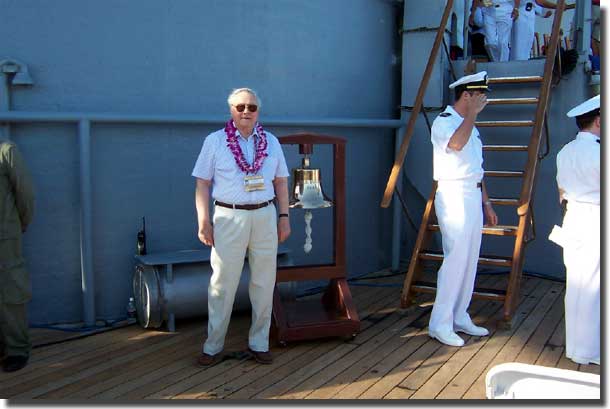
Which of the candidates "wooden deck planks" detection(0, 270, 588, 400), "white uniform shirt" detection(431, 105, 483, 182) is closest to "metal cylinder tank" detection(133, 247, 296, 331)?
"wooden deck planks" detection(0, 270, 588, 400)

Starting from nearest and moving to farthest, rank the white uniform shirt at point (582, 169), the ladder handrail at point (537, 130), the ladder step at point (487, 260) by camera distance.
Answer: the white uniform shirt at point (582, 169) → the ladder handrail at point (537, 130) → the ladder step at point (487, 260)

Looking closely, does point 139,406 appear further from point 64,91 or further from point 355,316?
point 64,91

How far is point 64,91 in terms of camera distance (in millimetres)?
4996

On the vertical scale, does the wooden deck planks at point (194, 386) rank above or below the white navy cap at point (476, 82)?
below

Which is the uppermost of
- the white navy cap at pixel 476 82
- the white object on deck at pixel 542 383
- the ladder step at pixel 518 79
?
the ladder step at pixel 518 79

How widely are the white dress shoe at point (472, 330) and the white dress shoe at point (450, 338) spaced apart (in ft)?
0.57

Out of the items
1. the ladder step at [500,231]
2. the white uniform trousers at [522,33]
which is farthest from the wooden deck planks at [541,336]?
the white uniform trousers at [522,33]

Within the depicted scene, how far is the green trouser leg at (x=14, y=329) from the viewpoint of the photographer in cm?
421

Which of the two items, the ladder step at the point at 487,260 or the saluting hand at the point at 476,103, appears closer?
the saluting hand at the point at 476,103

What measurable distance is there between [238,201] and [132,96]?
1.72 m

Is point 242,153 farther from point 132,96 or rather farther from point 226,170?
point 132,96

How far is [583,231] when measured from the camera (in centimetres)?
423

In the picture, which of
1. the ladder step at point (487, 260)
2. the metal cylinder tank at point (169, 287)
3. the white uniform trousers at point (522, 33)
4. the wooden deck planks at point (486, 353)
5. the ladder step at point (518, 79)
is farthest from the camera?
the white uniform trousers at point (522, 33)

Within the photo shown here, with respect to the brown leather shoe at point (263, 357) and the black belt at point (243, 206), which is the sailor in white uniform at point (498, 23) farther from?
the brown leather shoe at point (263, 357)
